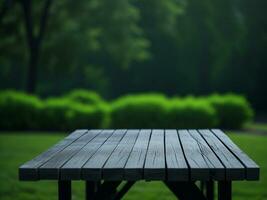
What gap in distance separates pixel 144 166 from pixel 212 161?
0.45 meters

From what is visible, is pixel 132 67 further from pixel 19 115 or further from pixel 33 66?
pixel 19 115

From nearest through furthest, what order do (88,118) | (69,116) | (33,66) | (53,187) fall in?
(53,187) < (88,118) < (69,116) < (33,66)

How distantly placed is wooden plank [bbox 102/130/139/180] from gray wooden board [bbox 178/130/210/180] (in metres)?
0.39

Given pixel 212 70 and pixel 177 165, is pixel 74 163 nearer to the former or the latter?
pixel 177 165

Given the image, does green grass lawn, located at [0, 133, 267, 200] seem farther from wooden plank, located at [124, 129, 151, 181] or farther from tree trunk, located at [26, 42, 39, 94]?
tree trunk, located at [26, 42, 39, 94]

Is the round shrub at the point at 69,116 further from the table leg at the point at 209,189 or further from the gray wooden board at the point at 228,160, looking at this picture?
the gray wooden board at the point at 228,160

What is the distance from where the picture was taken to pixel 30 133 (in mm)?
14922

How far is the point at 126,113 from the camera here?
14.9 metres

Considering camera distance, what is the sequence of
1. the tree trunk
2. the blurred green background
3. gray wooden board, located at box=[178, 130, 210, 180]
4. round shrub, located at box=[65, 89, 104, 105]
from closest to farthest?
gray wooden board, located at box=[178, 130, 210, 180], the blurred green background, round shrub, located at box=[65, 89, 104, 105], the tree trunk

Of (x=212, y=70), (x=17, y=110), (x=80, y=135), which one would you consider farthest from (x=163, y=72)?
(x=80, y=135)

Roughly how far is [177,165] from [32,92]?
58.0 ft

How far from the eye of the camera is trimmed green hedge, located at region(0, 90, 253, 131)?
48.5 feet

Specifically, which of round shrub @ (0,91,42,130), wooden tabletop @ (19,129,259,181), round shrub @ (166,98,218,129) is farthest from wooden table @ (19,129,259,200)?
round shrub @ (0,91,42,130)

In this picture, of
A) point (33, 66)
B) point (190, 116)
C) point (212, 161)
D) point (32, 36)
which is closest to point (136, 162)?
point (212, 161)
